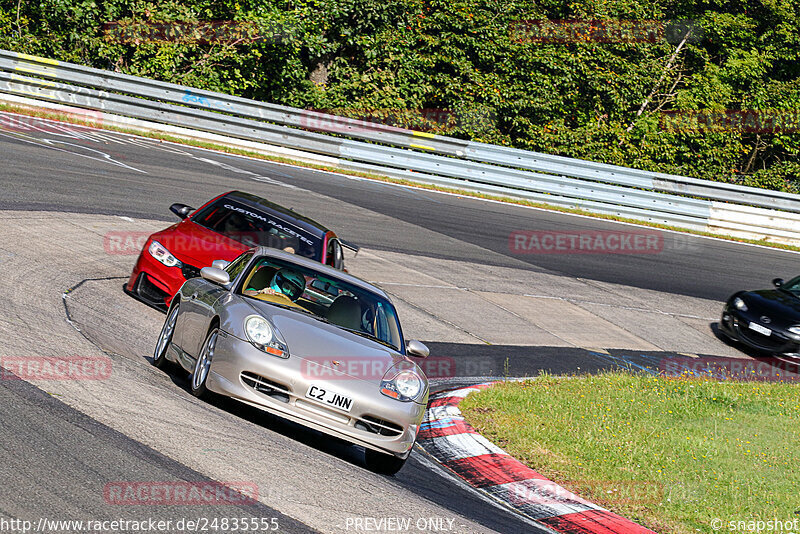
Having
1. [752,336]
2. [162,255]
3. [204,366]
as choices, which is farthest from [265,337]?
[752,336]

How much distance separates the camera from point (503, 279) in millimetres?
16641

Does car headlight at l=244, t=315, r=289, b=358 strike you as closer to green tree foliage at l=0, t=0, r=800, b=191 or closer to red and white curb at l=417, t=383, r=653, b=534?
red and white curb at l=417, t=383, r=653, b=534

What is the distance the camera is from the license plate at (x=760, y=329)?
1496 cm

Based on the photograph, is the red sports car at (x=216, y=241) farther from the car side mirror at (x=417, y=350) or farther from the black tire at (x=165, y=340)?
the car side mirror at (x=417, y=350)

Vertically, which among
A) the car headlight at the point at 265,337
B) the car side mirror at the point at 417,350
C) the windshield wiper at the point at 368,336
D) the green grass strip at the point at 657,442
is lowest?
the green grass strip at the point at 657,442

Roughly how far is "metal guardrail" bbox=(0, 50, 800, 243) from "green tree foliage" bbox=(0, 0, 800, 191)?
3182 mm

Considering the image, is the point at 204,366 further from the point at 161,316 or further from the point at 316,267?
the point at 161,316

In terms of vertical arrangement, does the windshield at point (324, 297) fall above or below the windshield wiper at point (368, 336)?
above

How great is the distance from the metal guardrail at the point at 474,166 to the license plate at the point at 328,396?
56.0 ft

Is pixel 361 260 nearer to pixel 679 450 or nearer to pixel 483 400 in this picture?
pixel 483 400

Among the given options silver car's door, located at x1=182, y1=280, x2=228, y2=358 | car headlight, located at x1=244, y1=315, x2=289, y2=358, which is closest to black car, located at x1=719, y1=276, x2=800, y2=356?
silver car's door, located at x1=182, y1=280, x2=228, y2=358

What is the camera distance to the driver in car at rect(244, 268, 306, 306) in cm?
746

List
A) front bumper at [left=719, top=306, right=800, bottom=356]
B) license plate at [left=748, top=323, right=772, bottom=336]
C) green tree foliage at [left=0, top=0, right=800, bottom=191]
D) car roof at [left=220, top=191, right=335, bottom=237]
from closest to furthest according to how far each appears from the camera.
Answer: car roof at [left=220, top=191, right=335, bottom=237] < front bumper at [left=719, top=306, right=800, bottom=356] < license plate at [left=748, top=323, right=772, bottom=336] < green tree foliage at [left=0, top=0, right=800, bottom=191]

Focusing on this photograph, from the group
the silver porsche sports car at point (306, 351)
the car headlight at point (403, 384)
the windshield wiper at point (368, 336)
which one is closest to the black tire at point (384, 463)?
the silver porsche sports car at point (306, 351)
